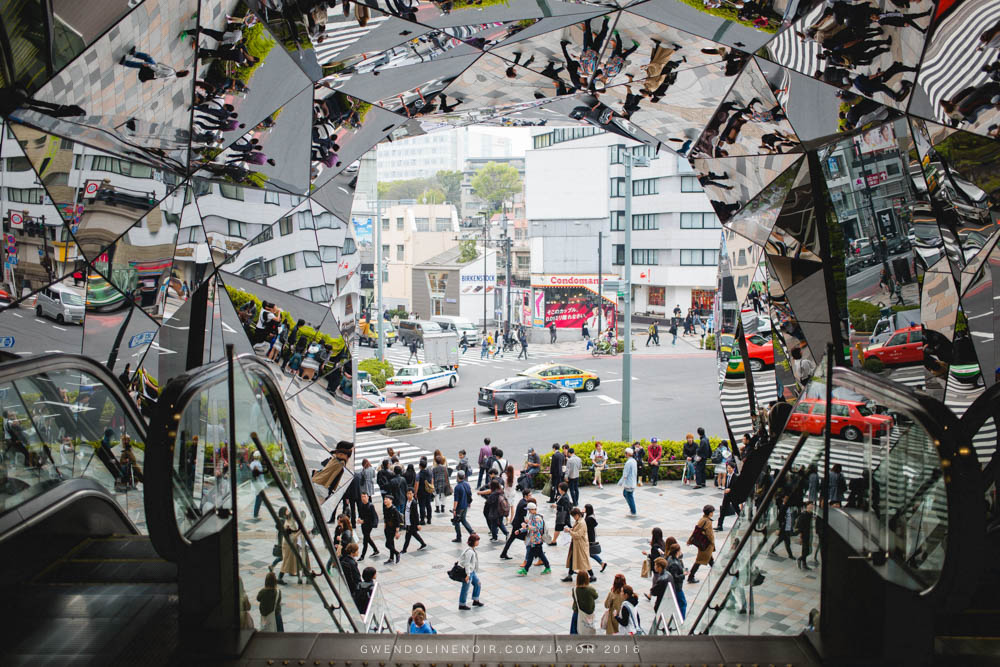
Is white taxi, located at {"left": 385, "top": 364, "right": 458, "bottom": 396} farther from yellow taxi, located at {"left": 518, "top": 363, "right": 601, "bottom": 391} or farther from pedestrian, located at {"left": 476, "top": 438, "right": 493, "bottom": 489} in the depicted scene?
pedestrian, located at {"left": 476, "top": 438, "right": 493, "bottom": 489}

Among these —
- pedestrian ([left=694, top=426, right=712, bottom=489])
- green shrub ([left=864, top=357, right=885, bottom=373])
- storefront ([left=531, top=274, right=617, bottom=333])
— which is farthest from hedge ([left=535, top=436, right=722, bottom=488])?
storefront ([left=531, top=274, right=617, bottom=333])

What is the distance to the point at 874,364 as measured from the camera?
364 inches

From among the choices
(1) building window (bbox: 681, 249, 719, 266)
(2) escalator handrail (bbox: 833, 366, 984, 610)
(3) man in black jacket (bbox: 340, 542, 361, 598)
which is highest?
(1) building window (bbox: 681, 249, 719, 266)

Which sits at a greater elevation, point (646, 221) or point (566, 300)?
point (646, 221)

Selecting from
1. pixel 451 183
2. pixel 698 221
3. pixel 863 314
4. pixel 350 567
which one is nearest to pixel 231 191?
pixel 350 567

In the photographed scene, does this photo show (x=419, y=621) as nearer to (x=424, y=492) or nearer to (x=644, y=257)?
(x=424, y=492)

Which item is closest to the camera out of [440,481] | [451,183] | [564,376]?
[440,481]

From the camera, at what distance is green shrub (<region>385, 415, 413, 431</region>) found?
2267 cm

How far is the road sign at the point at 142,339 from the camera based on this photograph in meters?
9.47

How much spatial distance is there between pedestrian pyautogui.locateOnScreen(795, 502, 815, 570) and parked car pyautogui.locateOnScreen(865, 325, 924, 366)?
397cm

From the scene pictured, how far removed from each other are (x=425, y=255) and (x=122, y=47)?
48366 mm

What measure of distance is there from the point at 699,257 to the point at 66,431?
40.7m

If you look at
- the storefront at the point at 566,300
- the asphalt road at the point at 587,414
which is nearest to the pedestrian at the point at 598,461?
the asphalt road at the point at 587,414

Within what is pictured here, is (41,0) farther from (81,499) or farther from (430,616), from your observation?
(430,616)
